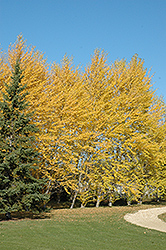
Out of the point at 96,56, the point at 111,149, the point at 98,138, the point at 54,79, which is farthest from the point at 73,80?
the point at 111,149

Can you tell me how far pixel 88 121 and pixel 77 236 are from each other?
24.5 feet

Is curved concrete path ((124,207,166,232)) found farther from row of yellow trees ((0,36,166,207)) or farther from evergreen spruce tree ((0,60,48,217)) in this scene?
evergreen spruce tree ((0,60,48,217))

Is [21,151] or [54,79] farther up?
[54,79]

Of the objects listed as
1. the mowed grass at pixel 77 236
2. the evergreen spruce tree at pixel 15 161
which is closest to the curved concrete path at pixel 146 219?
the mowed grass at pixel 77 236

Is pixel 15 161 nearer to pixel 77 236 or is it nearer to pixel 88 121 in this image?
pixel 77 236

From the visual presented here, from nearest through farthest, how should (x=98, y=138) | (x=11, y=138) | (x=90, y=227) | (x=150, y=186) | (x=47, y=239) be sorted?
(x=47, y=239) < (x=90, y=227) < (x=11, y=138) < (x=98, y=138) < (x=150, y=186)

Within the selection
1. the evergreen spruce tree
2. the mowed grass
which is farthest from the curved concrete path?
the evergreen spruce tree

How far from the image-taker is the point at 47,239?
7035 millimetres

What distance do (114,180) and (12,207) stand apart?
7.85 m

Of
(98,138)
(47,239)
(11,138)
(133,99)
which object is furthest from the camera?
(133,99)

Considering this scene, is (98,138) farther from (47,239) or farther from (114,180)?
(47,239)

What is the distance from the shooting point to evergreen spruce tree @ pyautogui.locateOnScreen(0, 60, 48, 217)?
939cm

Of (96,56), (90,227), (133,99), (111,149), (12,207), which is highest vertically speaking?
(96,56)

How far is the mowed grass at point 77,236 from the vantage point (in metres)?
6.55
